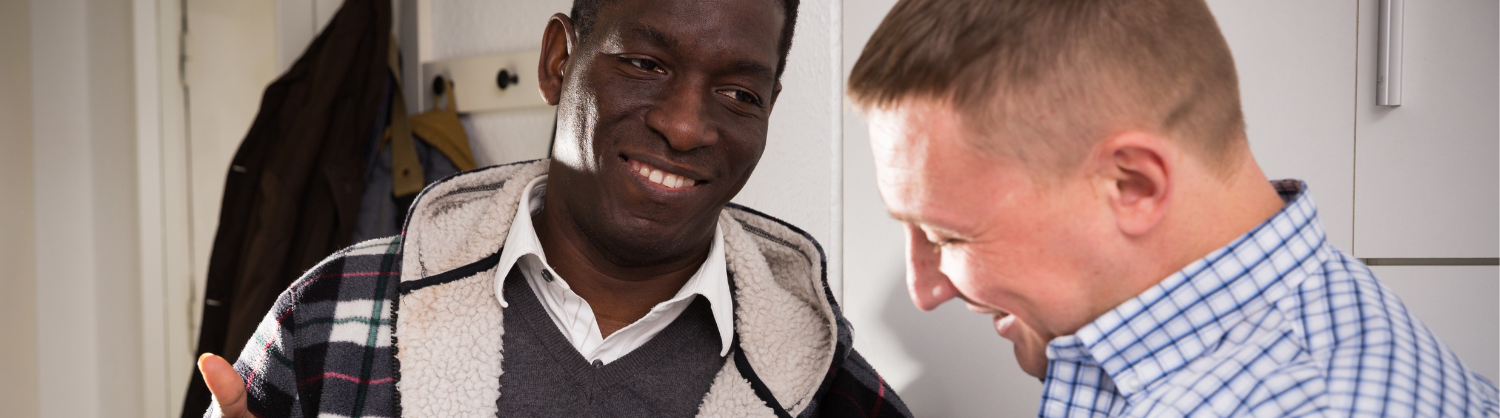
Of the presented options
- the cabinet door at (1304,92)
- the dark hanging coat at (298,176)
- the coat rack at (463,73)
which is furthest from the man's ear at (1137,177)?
the dark hanging coat at (298,176)

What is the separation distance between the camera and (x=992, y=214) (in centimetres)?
70

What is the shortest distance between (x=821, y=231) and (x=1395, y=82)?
788mm

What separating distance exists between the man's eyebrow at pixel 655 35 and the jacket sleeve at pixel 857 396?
1.63 ft

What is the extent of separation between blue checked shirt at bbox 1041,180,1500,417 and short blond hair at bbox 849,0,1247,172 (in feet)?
0.27

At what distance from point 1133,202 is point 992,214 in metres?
0.10

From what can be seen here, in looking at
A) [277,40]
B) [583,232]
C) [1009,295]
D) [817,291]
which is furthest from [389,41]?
[1009,295]

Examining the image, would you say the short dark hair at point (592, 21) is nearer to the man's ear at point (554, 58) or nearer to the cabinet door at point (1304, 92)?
the man's ear at point (554, 58)

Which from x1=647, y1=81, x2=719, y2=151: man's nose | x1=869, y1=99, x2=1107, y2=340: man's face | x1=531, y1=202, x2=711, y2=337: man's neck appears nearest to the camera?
x1=869, y1=99, x2=1107, y2=340: man's face

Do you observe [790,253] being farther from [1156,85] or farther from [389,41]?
[389,41]

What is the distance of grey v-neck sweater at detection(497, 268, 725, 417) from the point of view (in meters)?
1.09

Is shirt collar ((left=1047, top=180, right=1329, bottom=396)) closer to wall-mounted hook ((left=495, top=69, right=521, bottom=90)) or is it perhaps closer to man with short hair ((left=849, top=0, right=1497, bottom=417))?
man with short hair ((left=849, top=0, right=1497, bottom=417))

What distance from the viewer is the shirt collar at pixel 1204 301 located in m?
0.64

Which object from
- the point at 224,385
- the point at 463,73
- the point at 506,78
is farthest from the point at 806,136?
the point at 463,73

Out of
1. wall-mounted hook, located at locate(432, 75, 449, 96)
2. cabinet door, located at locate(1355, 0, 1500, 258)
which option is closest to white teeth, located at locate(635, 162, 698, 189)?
cabinet door, located at locate(1355, 0, 1500, 258)
